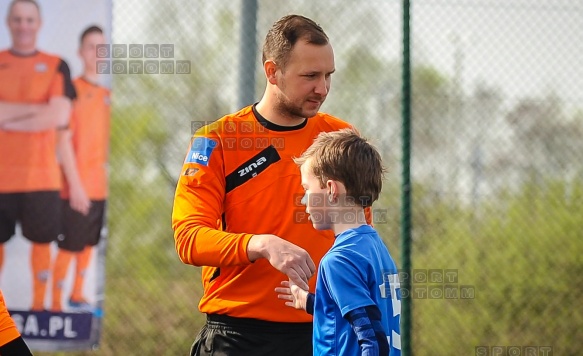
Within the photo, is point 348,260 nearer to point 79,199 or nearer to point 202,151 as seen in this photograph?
point 202,151

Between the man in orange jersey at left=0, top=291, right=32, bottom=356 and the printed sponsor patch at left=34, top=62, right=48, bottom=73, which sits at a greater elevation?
the printed sponsor patch at left=34, top=62, right=48, bottom=73

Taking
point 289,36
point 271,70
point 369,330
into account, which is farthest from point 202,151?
point 369,330

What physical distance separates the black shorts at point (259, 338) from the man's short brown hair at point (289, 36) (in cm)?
99

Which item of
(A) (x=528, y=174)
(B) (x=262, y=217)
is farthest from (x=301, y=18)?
(A) (x=528, y=174)

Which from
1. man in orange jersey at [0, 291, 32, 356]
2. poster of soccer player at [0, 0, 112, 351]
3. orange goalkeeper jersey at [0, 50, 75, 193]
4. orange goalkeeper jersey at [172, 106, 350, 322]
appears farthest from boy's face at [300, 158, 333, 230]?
orange goalkeeper jersey at [0, 50, 75, 193]

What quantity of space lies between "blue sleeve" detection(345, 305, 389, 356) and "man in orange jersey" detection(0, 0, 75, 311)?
3230 millimetres

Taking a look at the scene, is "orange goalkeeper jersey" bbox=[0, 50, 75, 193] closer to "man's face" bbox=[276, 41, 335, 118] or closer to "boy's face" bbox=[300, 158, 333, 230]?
"man's face" bbox=[276, 41, 335, 118]

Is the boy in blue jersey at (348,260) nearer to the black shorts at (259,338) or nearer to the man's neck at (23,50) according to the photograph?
the black shorts at (259,338)

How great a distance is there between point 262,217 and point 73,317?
8.10 feet

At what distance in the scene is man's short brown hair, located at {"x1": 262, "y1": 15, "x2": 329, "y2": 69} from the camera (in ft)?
11.3

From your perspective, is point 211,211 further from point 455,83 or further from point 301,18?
point 455,83

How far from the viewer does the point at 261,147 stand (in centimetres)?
347

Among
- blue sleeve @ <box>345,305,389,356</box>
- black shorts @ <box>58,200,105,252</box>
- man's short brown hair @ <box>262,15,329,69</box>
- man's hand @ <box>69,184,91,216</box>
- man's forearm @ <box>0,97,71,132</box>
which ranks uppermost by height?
man's short brown hair @ <box>262,15,329,69</box>

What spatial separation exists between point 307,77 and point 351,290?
101 centimetres
